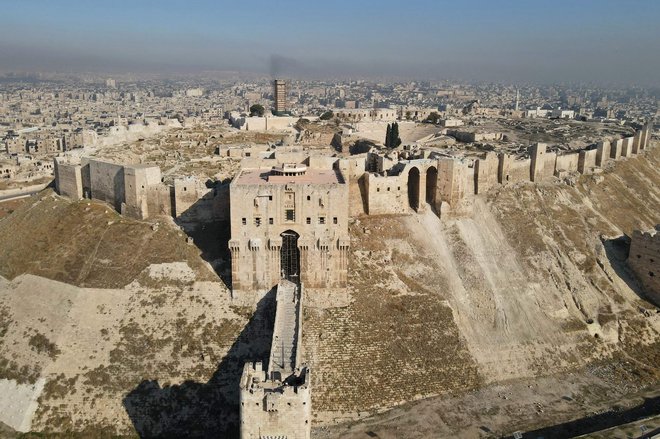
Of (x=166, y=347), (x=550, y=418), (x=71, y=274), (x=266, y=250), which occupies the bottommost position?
(x=550, y=418)

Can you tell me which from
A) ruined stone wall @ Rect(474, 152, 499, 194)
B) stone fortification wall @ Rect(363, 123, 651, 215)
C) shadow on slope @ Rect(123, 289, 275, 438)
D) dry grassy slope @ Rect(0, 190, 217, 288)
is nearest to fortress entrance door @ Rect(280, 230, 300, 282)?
dry grassy slope @ Rect(0, 190, 217, 288)

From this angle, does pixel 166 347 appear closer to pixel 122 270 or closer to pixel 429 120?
pixel 122 270

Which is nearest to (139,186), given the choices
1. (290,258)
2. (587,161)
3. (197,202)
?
(197,202)

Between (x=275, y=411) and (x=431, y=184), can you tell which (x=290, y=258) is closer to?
(x=275, y=411)

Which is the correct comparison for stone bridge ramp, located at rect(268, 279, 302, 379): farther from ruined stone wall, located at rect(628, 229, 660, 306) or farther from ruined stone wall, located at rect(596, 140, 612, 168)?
ruined stone wall, located at rect(596, 140, 612, 168)

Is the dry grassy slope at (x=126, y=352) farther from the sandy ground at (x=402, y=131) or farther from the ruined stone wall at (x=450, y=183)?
the sandy ground at (x=402, y=131)

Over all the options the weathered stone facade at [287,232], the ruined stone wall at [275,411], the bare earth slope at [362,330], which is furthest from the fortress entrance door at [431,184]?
the ruined stone wall at [275,411]

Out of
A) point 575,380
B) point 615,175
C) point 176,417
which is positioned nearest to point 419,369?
point 575,380
